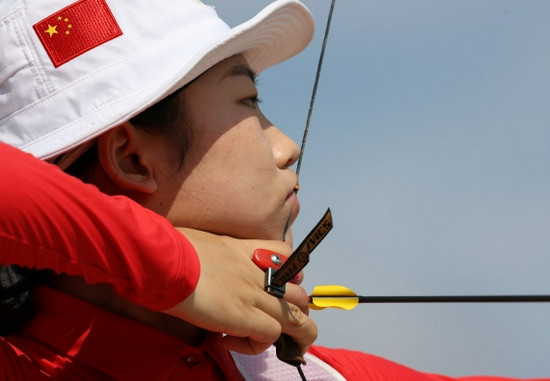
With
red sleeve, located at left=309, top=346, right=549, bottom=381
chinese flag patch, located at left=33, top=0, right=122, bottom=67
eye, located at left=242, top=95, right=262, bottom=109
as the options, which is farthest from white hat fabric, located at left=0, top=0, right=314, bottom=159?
red sleeve, located at left=309, top=346, right=549, bottom=381

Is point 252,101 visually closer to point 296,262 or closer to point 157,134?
point 157,134

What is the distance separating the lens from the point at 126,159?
150 cm

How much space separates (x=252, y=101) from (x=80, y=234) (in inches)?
22.8

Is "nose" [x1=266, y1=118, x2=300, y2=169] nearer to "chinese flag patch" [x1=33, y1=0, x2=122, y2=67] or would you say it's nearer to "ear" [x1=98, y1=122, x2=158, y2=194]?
"ear" [x1=98, y1=122, x2=158, y2=194]

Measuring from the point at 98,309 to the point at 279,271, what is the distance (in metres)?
0.30

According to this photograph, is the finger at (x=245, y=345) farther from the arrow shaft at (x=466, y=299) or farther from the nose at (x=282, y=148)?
the nose at (x=282, y=148)

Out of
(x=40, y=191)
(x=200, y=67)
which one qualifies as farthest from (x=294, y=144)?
(x=40, y=191)

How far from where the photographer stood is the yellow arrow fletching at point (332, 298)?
1.53 m

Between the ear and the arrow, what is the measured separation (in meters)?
0.34

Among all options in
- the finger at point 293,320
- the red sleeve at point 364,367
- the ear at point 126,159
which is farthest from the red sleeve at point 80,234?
the red sleeve at point 364,367

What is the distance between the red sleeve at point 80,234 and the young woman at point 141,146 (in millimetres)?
255

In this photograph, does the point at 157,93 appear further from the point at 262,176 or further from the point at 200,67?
the point at 262,176

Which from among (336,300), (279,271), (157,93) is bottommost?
(336,300)

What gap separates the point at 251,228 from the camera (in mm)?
1484
